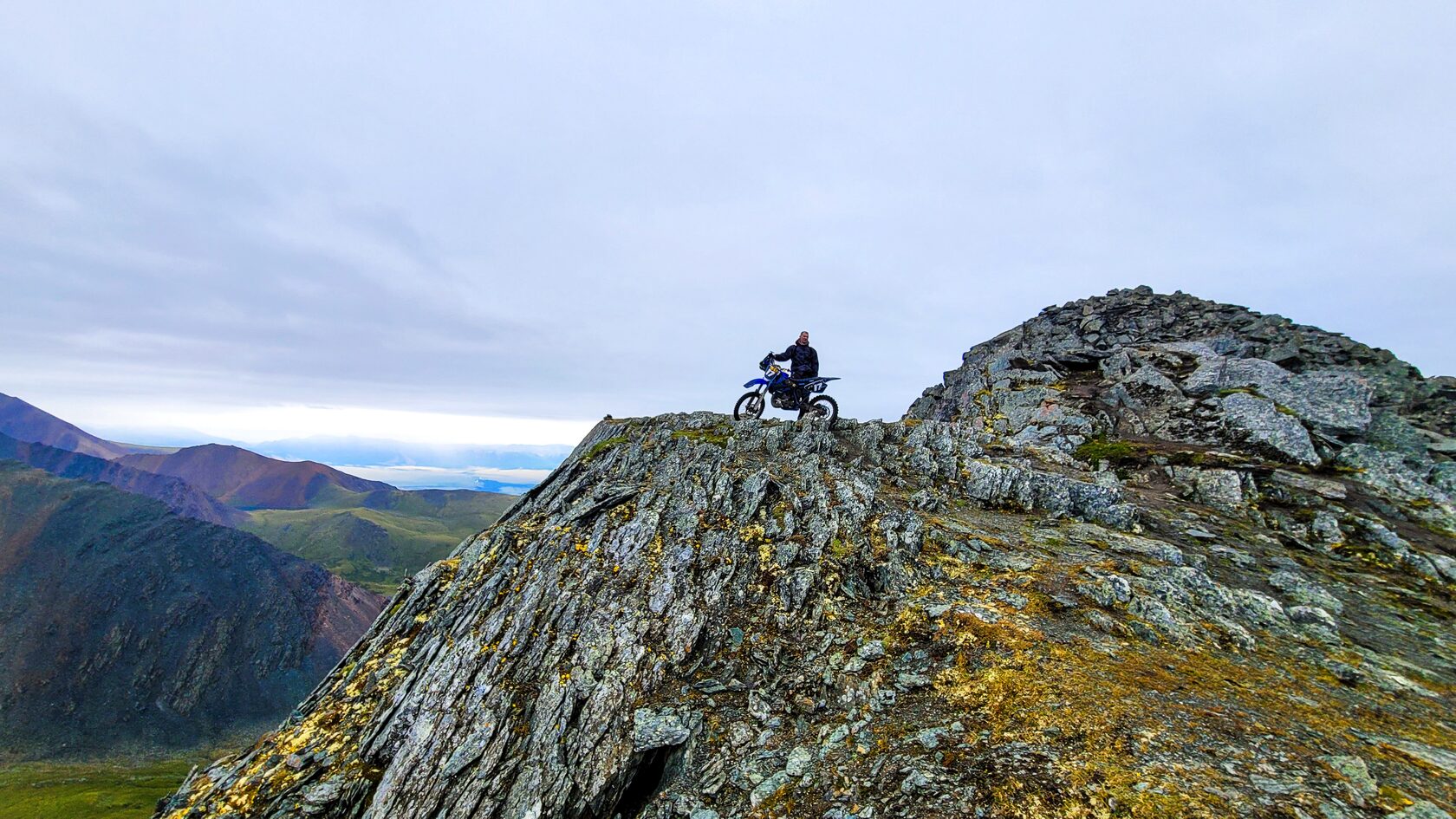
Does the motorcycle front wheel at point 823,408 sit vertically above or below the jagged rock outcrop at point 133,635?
above

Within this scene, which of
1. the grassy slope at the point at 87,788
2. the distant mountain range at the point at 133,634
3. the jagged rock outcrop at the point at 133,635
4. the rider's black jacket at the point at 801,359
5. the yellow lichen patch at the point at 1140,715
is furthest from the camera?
the distant mountain range at the point at 133,634

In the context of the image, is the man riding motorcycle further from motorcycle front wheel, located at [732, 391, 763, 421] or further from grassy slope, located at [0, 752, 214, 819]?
grassy slope, located at [0, 752, 214, 819]

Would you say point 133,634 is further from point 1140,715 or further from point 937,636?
point 1140,715

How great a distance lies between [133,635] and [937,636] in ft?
825

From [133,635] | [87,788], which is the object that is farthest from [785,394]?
[133,635]

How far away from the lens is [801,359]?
94.8ft

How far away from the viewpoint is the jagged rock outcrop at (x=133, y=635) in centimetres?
14212

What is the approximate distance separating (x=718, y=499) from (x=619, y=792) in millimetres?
10418

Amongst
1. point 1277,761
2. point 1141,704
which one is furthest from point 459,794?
point 1277,761

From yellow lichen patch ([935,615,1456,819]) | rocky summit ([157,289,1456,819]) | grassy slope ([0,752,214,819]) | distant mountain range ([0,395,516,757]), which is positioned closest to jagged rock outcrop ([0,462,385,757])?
distant mountain range ([0,395,516,757])

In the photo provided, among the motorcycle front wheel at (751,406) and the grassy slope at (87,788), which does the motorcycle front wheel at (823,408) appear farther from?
the grassy slope at (87,788)

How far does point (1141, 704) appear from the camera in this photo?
10.4 metres

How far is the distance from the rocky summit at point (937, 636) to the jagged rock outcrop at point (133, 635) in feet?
679

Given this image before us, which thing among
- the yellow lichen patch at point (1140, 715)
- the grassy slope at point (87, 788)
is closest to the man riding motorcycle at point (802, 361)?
the yellow lichen patch at point (1140, 715)
